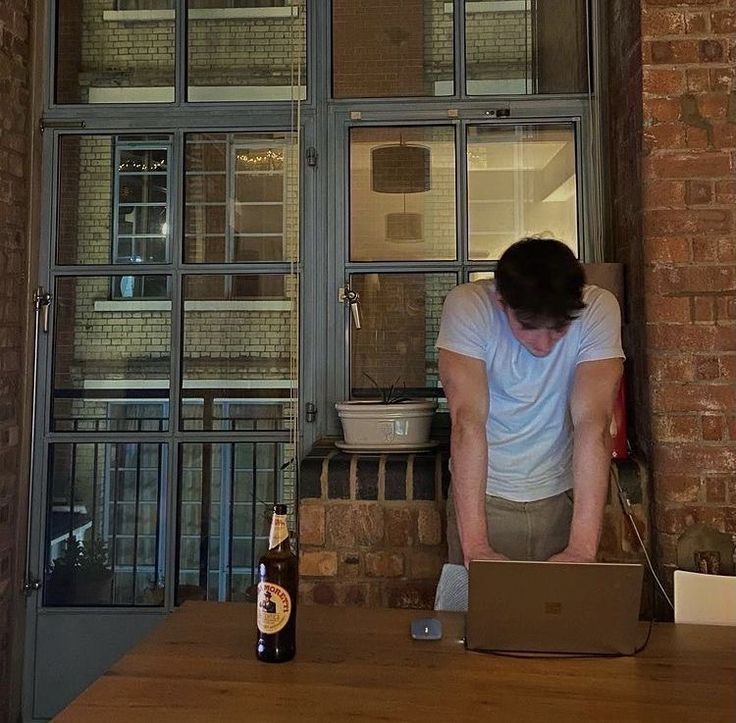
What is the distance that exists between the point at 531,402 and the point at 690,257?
2.42 feet

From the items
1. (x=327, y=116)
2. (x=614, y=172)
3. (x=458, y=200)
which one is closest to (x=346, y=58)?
(x=327, y=116)

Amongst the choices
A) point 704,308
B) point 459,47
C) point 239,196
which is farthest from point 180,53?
point 704,308

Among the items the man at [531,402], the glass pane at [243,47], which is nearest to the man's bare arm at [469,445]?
the man at [531,402]

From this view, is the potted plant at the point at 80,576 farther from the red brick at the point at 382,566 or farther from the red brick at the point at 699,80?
the red brick at the point at 699,80

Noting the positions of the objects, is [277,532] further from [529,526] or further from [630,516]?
[630,516]

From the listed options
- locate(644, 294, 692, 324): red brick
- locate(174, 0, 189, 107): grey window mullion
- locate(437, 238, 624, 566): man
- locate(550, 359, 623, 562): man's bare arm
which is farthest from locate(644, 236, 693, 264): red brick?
locate(174, 0, 189, 107): grey window mullion

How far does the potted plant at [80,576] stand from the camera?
2.68m

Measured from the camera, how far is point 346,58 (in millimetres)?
2742

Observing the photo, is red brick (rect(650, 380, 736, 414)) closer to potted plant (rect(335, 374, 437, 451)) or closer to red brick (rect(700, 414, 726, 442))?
red brick (rect(700, 414, 726, 442))

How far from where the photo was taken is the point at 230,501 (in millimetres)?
2705

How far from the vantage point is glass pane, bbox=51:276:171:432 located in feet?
8.94

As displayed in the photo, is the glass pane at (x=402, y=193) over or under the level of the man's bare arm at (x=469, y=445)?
over

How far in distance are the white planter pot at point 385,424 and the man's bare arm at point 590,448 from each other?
2.20 ft

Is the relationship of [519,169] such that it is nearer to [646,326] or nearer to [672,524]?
[646,326]
